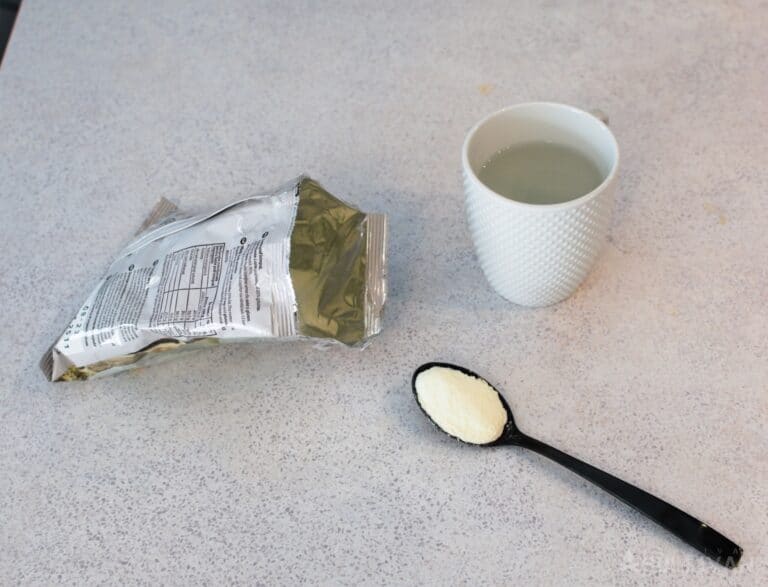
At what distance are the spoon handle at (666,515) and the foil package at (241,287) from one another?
7.4 inches

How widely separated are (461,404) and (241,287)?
0.18 m

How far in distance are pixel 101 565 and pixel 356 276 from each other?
0.27 m

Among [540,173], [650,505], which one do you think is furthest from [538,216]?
[650,505]

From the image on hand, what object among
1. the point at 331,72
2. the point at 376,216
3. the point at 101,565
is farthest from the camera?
the point at 331,72

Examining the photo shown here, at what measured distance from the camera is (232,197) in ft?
2.34

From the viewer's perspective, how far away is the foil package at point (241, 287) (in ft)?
1.79

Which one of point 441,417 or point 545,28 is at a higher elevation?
point 545,28

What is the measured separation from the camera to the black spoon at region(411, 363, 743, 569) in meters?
0.47

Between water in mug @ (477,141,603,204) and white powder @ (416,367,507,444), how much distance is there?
140 millimetres

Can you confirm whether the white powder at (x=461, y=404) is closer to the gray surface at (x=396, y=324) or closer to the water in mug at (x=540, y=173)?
the gray surface at (x=396, y=324)

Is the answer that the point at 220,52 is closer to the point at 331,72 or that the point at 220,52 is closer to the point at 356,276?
the point at 331,72

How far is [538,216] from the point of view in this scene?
50 cm

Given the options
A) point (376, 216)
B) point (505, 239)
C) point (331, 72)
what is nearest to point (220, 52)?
point (331, 72)

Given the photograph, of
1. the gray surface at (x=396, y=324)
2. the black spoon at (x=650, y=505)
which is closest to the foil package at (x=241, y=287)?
the gray surface at (x=396, y=324)
